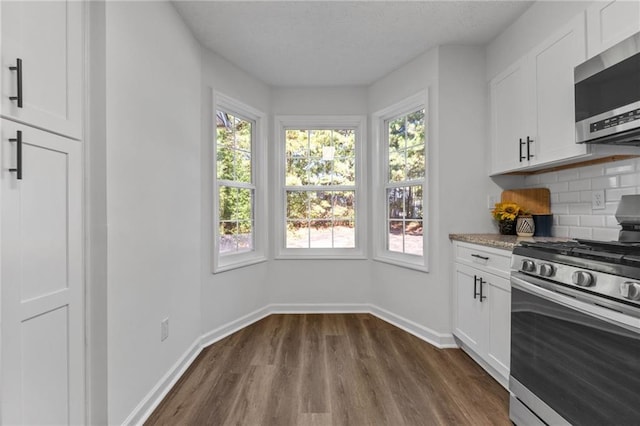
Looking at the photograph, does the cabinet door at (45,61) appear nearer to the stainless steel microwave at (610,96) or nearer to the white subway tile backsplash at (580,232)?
the stainless steel microwave at (610,96)

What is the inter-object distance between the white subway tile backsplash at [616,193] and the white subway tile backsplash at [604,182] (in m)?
0.03

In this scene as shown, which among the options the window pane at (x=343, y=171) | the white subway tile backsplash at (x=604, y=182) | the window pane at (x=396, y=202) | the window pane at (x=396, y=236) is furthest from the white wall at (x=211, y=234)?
the white subway tile backsplash at (x=604, y=182)

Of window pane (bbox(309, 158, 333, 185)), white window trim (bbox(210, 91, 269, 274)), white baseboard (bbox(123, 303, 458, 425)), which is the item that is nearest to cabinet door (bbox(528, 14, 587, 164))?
white baseboard (bbox(123, 303, 458, 425))

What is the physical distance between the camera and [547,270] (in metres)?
1.59

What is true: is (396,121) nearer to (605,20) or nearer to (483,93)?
(483,93)

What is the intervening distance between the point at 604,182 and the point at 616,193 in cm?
10

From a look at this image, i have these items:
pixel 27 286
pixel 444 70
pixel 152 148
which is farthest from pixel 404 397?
pixel 444 70

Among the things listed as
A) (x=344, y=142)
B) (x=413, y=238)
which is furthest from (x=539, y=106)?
(x=344, y=142)

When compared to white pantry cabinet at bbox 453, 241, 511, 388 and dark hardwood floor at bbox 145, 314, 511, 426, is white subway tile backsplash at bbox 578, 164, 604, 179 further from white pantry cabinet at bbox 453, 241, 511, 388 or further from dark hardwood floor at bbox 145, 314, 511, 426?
dark hardwood floor at bbox 145, 314, 511, 426

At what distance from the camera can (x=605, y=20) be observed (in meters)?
1.75

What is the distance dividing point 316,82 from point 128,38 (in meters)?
2.18

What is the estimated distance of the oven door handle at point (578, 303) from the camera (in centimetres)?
121

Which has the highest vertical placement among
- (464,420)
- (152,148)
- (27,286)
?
(152,148)

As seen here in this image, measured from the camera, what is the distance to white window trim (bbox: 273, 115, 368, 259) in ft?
12.3
